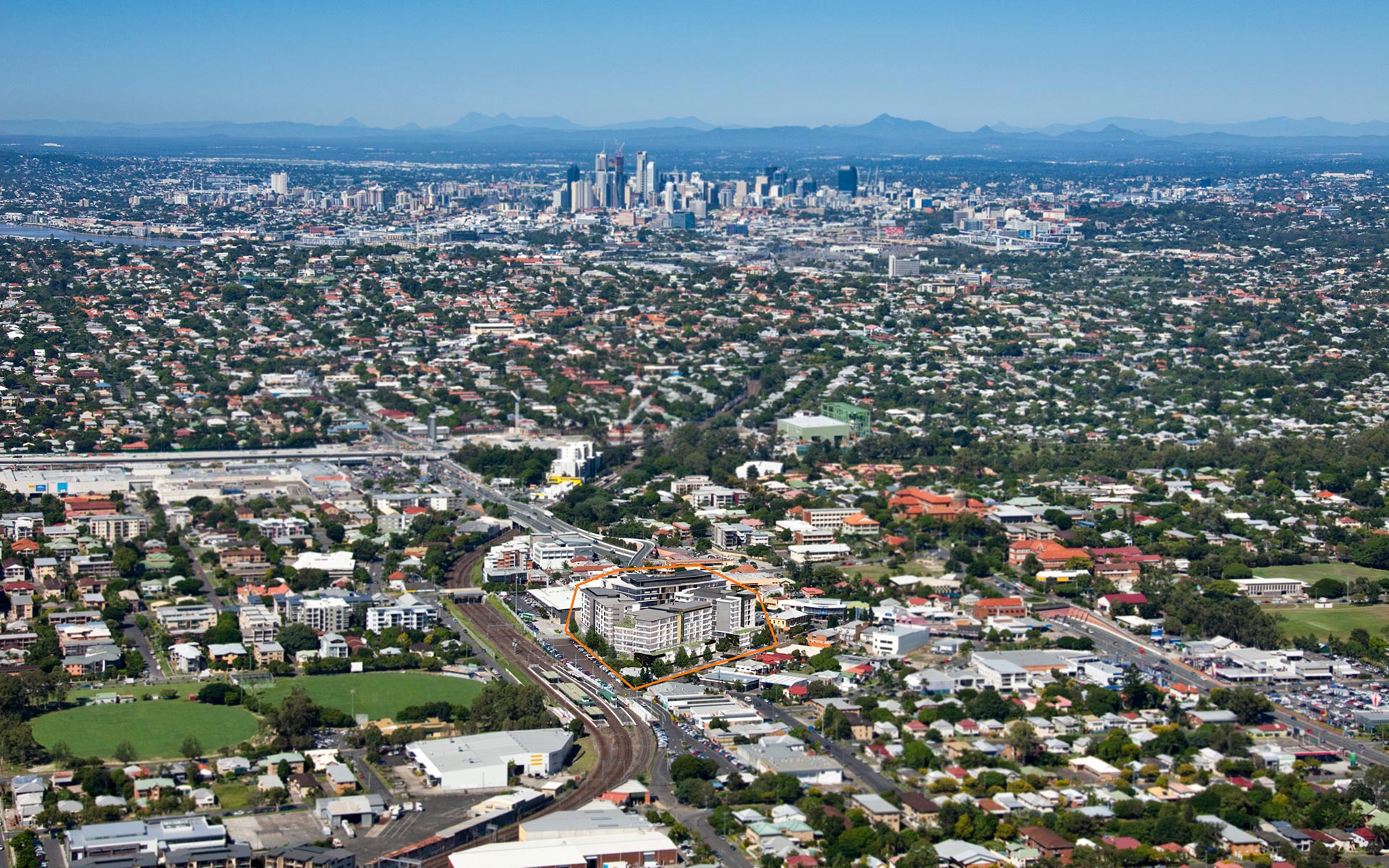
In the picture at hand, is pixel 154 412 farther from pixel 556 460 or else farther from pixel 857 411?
pixel 857 411

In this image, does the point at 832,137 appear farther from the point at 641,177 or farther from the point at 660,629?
the point at 660,629

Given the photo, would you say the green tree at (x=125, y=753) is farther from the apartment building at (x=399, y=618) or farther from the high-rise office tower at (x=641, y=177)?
the high-rise office tower at (x=641, y=177)

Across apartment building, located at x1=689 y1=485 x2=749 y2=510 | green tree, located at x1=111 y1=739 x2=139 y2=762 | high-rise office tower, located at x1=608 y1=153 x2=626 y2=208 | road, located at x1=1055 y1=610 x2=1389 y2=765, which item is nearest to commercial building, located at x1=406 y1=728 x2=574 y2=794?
green tree, located at x1=111 y1=739 x2=139 y2=762

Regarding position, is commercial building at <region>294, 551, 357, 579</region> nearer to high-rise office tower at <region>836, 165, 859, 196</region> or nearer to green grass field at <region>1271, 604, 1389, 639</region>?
green grass field at <region>1271, 604, 1389, 639</region>

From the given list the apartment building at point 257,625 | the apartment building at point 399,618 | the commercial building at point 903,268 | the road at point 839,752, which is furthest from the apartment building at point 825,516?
the commercial building at point 903,268

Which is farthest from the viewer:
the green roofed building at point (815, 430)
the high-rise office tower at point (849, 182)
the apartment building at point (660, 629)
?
the high-rise office tower at point (849, 182)

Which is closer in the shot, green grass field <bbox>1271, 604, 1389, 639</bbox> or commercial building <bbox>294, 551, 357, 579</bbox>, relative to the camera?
green grass field <bbox>1271, 604, 1389, 639</bbox>

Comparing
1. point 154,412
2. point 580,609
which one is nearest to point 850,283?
point 154,412

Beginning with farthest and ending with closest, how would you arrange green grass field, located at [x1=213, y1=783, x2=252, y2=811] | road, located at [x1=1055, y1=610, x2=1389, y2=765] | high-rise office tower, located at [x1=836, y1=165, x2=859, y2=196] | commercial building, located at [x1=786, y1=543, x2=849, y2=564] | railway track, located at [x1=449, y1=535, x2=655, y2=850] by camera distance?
high-rise office tower, located at [x1=836, y1=165, x2=859, y2=196] → commercial building, located at [x1=786, y1=543, x2=849, y2=564] → road, located at [x1=1055, y1=610, x2=1389, y2=765] → railway track, located at [x1=449, y1=535, x2=655, y2=850] → green grass field, located at [x1=213, y1=783, x2=252, y2=811]
